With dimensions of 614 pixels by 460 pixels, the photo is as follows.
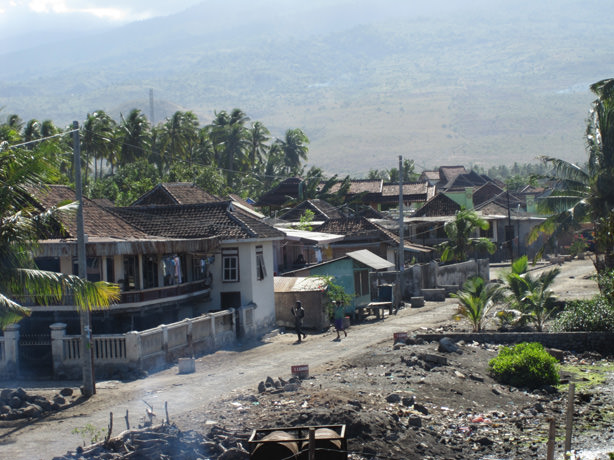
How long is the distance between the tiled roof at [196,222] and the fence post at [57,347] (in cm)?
811

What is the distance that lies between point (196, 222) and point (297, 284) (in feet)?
16.2

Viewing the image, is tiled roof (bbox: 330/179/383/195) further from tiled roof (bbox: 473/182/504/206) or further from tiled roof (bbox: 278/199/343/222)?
tiled roof (bbox: 278/199/343/222)

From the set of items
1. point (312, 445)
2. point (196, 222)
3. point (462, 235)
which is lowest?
point (312, 445)

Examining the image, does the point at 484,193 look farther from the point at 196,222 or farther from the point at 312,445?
the point at 312,445

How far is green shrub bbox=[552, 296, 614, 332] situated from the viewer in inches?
1029

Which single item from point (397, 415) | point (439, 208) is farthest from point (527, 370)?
point (439, 208)

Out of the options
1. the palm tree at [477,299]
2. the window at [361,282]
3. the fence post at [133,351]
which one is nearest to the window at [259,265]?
the window at [361,282]

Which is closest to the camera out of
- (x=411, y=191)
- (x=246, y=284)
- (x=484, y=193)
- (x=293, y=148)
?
(x=246, y=284)

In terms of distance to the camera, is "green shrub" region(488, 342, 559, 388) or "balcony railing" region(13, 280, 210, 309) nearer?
"green shrub" region(488, 342, 559, 388)

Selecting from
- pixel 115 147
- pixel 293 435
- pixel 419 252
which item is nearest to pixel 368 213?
pixel 419 252

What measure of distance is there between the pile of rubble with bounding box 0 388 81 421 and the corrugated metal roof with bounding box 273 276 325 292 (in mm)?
13466

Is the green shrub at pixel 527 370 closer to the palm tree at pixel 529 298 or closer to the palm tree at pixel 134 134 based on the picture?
the palm tree at pixel 529 298

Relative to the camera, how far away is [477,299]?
90.1 feet

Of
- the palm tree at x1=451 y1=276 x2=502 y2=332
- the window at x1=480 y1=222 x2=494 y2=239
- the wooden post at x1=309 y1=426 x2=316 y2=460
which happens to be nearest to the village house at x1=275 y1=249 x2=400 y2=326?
the palm tree at x1=451 y1=276 x2=502 y2=332
